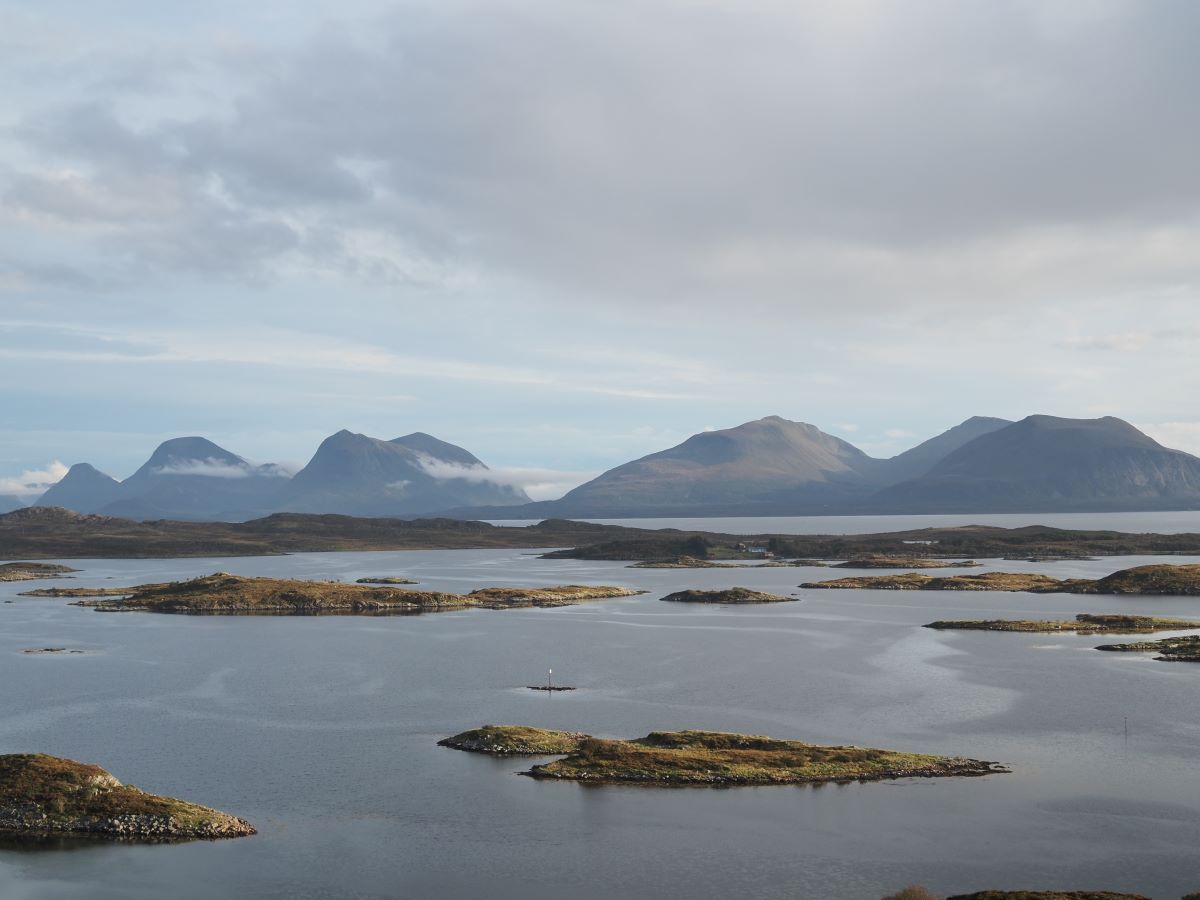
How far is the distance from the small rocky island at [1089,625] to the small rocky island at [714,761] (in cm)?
6455

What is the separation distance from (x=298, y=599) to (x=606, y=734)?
94.6 meters

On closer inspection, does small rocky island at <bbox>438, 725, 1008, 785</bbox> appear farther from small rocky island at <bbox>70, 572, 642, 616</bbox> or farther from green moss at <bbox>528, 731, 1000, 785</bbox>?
small rocky island at <bbox>70, 572, 642, 616</bbox>

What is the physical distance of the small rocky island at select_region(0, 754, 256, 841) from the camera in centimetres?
4709

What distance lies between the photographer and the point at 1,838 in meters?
46.6

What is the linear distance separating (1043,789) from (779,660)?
154 ft

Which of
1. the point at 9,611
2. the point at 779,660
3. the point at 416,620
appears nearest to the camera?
the point at 779,660

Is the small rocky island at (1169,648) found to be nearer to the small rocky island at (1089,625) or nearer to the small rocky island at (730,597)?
the small rocky island at (1089,625)

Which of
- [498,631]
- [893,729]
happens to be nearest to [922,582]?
[498,631]

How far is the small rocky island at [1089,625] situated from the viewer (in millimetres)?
115062

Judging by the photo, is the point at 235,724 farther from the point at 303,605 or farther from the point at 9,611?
the point at 9,611

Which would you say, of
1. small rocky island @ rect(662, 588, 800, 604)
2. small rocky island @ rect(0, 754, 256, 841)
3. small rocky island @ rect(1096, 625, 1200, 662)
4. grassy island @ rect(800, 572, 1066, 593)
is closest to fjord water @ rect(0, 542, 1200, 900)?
small rocky island @ rect(0, 754, 256, 841)

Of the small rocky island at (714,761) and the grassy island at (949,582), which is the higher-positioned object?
the grassy island at (949,582)

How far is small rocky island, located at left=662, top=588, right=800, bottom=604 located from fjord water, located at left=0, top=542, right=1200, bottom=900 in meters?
35.7

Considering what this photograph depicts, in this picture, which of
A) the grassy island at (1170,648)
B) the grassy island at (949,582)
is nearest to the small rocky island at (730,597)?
the grassy island at (949,582)
